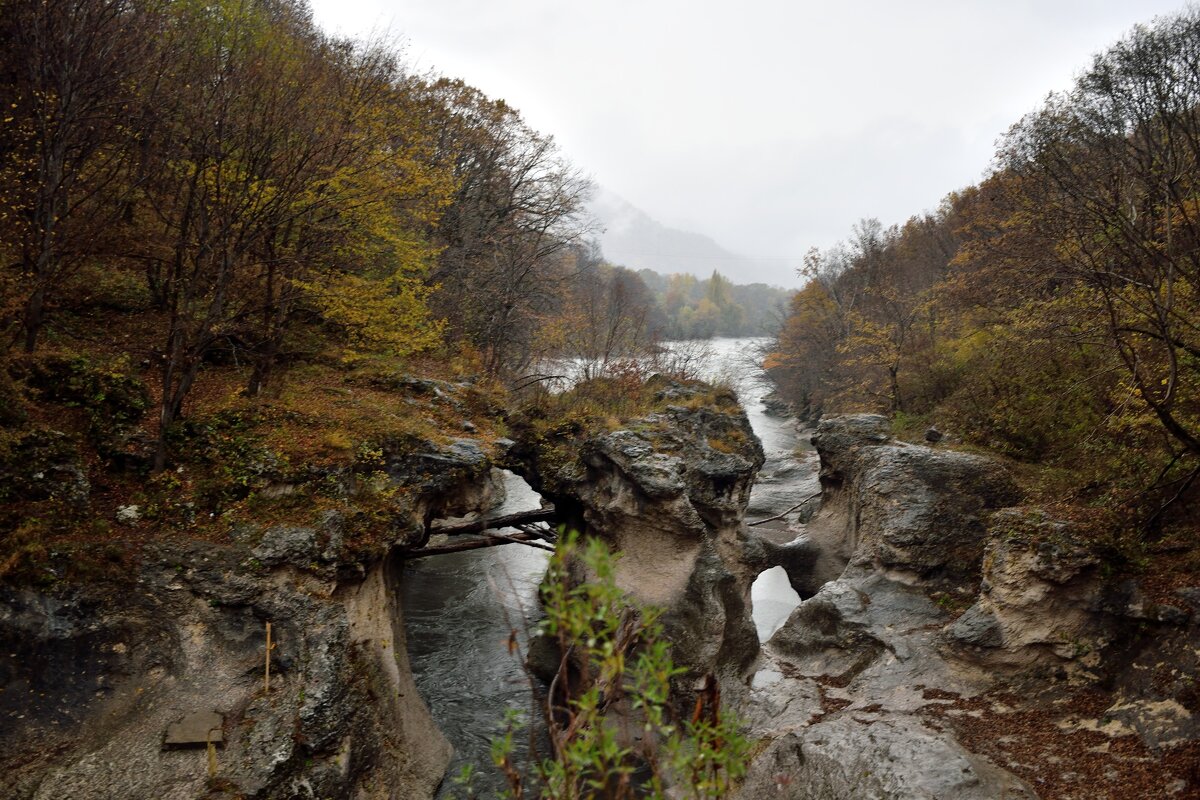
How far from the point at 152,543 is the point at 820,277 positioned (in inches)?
1812

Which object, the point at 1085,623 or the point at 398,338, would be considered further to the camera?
the point at 398,338

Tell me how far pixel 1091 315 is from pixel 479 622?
1880cm

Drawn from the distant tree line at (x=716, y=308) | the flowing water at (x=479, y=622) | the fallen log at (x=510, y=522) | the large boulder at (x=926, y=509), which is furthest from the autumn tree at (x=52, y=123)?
the distant tree line at (x=716, y=308)

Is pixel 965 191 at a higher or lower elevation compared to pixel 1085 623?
higher

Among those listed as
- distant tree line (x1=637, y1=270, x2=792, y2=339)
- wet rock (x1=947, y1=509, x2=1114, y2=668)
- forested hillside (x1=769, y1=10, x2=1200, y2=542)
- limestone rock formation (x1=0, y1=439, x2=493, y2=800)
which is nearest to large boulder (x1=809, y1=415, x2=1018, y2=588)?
forested hillside (x1=769, y1=10, x2=1200, y2=542)

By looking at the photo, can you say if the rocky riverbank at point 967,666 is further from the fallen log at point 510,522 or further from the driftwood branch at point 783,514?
the driftwood branch at point 783,514

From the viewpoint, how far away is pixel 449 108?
94.9 feet

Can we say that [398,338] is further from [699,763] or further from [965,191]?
[965,191]

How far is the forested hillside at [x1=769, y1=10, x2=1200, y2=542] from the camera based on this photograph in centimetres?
1119

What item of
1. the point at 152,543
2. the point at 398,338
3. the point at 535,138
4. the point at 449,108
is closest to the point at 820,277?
the point at 535,138

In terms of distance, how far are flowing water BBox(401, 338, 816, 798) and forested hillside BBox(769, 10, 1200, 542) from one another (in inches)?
345

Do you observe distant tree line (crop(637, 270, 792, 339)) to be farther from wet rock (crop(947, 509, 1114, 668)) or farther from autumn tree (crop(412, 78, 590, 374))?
wet rock (crop(947, 509, 1114, 668))

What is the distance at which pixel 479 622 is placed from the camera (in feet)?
67.4

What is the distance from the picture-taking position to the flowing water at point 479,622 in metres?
15.4
